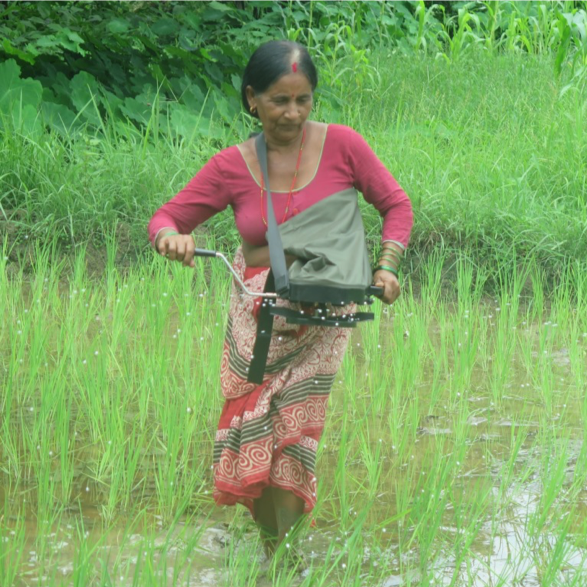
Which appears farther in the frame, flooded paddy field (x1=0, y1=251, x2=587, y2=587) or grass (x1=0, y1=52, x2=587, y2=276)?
grass (x1=0, y1=52, x2=587, y2=276)

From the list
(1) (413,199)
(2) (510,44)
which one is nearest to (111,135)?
(1) (413,199)

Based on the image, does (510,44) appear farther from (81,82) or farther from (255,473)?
(255,473)

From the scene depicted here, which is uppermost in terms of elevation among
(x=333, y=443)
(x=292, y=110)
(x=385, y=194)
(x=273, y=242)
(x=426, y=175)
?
(x=292, y=110)

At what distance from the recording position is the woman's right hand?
2.51m

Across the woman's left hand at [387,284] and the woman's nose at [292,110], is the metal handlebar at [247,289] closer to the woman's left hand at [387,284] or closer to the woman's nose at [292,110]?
the woman's left hand at [387,284]

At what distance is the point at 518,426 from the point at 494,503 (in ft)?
2.54

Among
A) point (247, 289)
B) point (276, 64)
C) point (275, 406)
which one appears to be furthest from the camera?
point (275, 406)

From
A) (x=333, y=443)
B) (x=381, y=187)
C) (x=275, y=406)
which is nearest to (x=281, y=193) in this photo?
(x=381, y=187)

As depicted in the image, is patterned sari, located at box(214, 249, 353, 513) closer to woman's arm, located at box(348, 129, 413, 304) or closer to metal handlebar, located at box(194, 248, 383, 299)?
metal handlebar, located at box(194, 248, 383, 299)

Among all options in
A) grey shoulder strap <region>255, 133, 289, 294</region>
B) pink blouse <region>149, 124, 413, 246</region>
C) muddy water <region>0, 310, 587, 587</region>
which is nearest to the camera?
grey shoulder strap <region>255, 133, 289, 294</region>

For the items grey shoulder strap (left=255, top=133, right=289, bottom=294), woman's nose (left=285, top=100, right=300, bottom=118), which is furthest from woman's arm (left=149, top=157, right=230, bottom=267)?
woman's nose (left=285, top=100, right=300, bottom=118)

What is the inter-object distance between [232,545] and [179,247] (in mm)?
→ 717

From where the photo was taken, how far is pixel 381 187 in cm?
270

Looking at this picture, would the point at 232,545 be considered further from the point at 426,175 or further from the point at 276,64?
the point at 426,175
